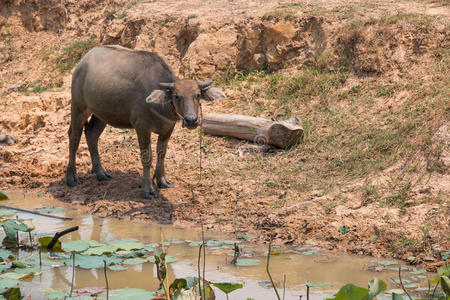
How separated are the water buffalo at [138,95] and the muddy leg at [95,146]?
6 centimetres

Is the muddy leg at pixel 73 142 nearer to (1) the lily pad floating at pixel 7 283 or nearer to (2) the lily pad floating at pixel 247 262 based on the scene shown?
(2) the lily pad floating at pixel 247 262

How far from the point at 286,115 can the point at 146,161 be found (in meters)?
2.69

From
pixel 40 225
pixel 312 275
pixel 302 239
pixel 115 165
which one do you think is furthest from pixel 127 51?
pixel 312 275

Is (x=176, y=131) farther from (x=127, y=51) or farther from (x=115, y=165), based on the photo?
(x=127, y=51)

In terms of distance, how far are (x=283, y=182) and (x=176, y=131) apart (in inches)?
110

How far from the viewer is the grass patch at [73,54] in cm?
1287

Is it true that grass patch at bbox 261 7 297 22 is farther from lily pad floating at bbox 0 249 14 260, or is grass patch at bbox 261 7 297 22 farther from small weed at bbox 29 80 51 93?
lily pad floating at bbox 0 249 14 260

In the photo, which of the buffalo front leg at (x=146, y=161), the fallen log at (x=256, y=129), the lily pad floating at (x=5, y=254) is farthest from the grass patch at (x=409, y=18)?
the lily pad floating at (x=5, y=254)

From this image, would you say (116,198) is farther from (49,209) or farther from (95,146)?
(95,146)

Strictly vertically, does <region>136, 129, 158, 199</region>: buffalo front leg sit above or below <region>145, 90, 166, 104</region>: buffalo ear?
below

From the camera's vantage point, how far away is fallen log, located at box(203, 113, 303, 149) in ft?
27.4

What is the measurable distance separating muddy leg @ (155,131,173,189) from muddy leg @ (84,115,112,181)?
91cm

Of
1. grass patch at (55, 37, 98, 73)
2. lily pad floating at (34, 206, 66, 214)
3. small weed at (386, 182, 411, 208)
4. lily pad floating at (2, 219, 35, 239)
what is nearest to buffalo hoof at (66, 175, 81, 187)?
lily pad floating at (34, 206, 66, 214)

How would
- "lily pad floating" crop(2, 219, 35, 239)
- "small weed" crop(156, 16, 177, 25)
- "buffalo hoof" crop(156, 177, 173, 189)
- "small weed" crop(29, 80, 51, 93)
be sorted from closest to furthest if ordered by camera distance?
"lily pad floating" crop(2, 219, 35, 239) → "buffalo hoof" crop(156, 177, 173, 189) → "small weed" crop(156, 16, 177, 25) → "small weed" crop(29, 80, 51, 93)
